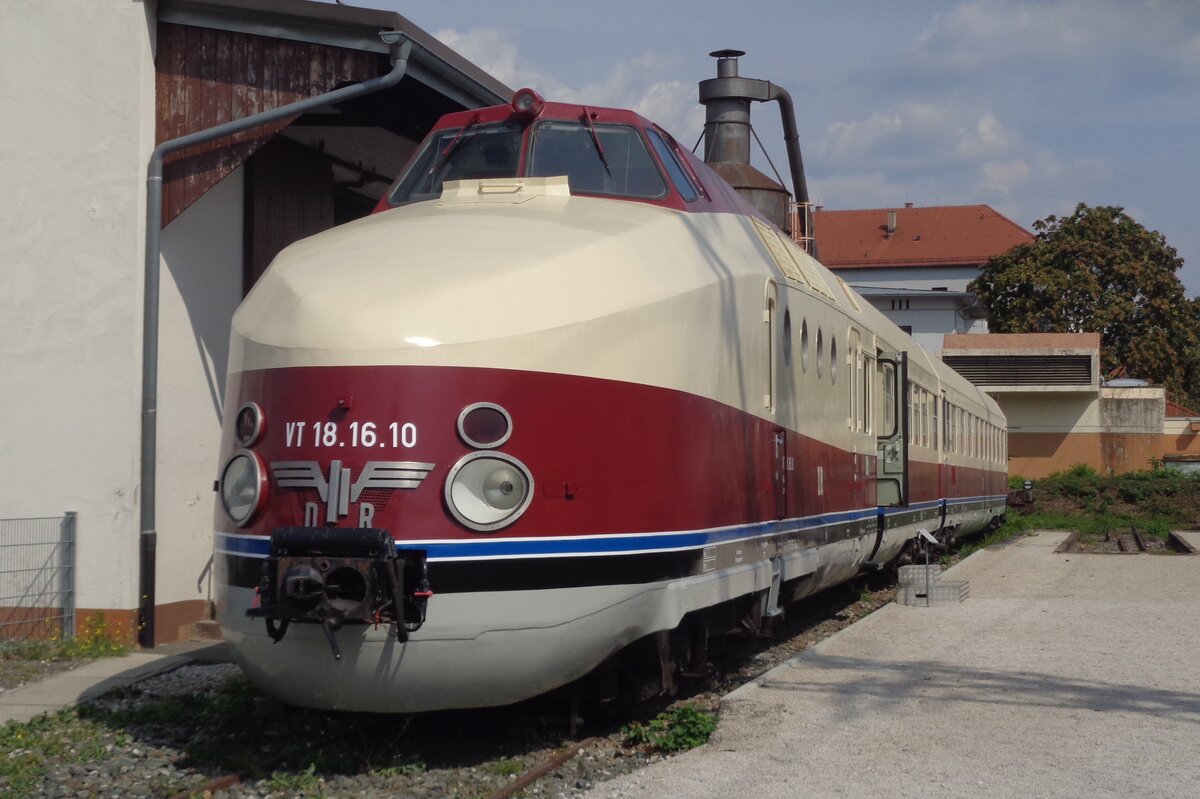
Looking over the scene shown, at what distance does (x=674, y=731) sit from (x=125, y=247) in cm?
679

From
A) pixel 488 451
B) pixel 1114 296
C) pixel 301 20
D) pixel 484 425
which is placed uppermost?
pixel 1114 296

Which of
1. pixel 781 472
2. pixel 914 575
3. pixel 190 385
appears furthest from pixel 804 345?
pixel 914 575

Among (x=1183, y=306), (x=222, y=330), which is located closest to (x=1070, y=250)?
(x=1183, y=306)

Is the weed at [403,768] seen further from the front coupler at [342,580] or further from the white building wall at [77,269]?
the white building wall at [77,269]

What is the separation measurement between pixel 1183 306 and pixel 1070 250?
502 centimetres

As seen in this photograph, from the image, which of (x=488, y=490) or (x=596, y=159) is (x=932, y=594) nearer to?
(x=596, y=159)

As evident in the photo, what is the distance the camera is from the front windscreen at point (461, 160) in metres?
9.06

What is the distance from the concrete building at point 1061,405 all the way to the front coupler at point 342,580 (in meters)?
41.8

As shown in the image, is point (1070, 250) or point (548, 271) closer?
point (548, 271)

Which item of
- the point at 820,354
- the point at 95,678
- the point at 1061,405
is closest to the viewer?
the point at 95,678

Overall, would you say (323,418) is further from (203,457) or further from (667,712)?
(203,457)

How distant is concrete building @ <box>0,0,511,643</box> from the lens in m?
11.7

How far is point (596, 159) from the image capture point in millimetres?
8961

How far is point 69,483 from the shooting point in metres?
11.7
